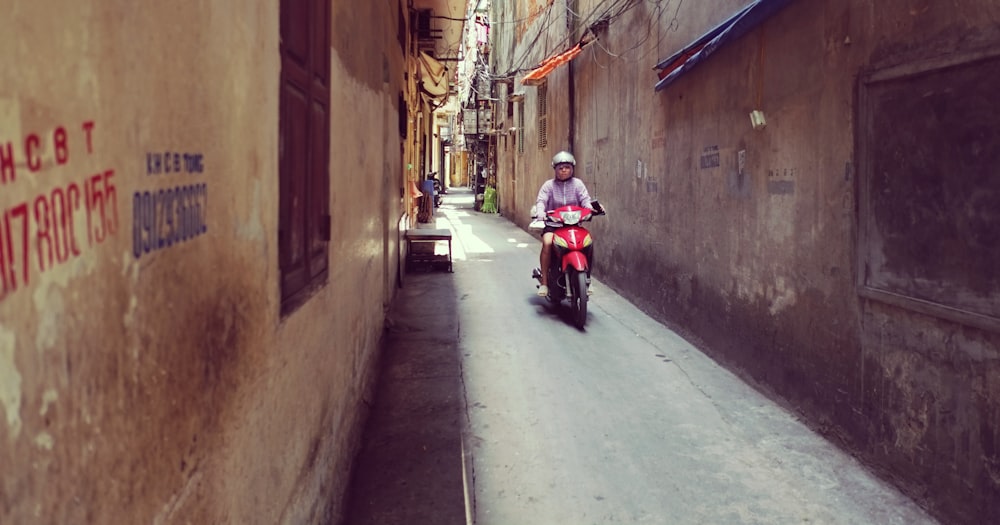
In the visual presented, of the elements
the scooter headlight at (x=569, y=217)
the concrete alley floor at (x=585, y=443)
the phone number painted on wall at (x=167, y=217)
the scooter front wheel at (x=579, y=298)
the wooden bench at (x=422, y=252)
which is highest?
the scooter headlight at (x=569, y=217)

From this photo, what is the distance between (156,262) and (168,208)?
113mm

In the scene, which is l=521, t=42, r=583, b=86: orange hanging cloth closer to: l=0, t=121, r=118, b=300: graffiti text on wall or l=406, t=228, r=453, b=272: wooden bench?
l=406, t=228, r=453, b=272: wooden bench

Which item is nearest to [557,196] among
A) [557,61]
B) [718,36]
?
[718,36]

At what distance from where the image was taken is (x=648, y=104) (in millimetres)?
8273

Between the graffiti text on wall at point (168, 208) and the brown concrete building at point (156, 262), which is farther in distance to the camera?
the graffiti text on wall at point (168, 208)

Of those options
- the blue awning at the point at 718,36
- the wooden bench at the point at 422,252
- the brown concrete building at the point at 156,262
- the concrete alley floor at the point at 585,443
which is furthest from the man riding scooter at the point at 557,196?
the brown concrete building at the point at 156,262

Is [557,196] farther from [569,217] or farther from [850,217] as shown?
[850,217]

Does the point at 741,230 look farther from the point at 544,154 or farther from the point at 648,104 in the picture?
the point at 544,154

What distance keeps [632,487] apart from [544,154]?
12709 mm

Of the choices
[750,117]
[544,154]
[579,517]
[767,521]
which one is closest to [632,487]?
[579,517]

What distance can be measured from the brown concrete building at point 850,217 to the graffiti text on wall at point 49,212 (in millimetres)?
3409

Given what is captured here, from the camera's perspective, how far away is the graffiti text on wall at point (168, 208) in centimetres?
Answer: 125

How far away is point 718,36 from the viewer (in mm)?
5277

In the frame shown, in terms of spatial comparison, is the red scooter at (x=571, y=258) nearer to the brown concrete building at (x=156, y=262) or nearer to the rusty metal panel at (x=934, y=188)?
the rusty metal panel at (x=934, y=188)
